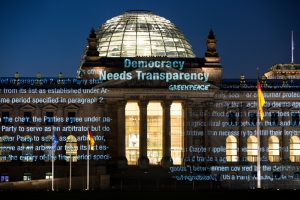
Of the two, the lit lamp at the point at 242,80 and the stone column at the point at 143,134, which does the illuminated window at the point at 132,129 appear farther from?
the lit lamp at the point at 242,80

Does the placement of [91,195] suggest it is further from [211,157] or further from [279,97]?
[279,97]

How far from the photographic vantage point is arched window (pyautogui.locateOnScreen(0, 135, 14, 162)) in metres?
146

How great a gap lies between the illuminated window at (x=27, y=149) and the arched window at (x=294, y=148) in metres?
43.3

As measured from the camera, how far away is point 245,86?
5965 inches

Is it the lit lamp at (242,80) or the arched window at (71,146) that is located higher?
the lit lamp at (242,80)

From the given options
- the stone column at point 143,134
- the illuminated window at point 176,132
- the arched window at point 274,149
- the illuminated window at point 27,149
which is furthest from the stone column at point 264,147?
the illuminated window at point 27,149

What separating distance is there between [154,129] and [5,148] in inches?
953

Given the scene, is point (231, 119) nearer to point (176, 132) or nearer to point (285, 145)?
point (285, 145)

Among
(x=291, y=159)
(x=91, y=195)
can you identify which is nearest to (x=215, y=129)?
(x=291, y=159)

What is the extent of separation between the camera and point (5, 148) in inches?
5773

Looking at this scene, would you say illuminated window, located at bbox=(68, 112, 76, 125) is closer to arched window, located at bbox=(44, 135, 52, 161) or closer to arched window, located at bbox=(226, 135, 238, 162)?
arched window, located at bbox=(44, 135, 52, 161)

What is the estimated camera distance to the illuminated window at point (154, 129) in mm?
146875

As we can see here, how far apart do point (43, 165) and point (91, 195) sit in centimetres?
6361

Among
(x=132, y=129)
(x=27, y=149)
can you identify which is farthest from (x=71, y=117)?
(x=132, y=129)
